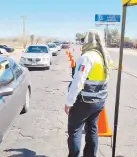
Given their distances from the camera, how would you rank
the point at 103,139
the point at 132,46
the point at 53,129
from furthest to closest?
1. the point at 132,46
2. the point at 53,129
3. the point at 103,139

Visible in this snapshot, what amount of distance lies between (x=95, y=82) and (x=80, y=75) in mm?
258

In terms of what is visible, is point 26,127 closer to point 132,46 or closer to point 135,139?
point 135,139

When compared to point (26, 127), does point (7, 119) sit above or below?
above

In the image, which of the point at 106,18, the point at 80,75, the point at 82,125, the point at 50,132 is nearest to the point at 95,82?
the point at 80,75

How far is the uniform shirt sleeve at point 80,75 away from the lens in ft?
10.9

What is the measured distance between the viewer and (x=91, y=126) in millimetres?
3846

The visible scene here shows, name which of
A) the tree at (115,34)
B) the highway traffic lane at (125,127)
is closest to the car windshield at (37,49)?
the highway traffic lane at (125,127)

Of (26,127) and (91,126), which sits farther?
(26,127)

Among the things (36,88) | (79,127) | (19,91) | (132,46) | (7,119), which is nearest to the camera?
(79,127)

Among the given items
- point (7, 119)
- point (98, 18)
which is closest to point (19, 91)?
point (7, 119)

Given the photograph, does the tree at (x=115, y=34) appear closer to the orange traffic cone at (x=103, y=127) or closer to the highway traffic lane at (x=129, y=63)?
the highway traffic lane at (x=129, y=63)

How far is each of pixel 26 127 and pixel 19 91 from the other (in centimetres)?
78

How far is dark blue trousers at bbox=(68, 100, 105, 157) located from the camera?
3555mm

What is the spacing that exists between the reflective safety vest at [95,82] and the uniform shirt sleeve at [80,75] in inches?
3.5
